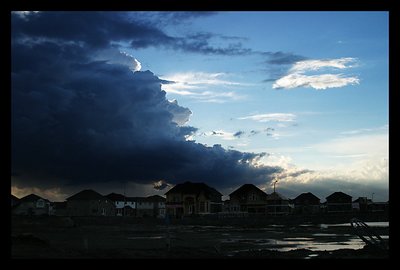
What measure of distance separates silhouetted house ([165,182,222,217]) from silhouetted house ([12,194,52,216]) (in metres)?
24.7

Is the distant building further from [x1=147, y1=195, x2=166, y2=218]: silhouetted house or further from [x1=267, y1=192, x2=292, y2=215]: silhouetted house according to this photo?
[x1=267, y1=192, x2=292, y2=215]: silhouetted house

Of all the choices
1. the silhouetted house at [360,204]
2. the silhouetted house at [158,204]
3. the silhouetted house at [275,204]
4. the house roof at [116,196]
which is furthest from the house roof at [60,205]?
the silhouetted house at [360,204]

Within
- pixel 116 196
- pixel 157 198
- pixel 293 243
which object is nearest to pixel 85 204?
pixel 116 196

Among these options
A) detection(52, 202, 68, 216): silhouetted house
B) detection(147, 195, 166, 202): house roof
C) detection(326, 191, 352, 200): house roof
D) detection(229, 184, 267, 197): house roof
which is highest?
detection(229, 184, 267, 197): house roof

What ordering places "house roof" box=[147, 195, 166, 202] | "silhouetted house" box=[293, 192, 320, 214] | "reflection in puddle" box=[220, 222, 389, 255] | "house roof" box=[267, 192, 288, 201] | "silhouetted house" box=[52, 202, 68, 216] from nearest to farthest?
"reflection in puddle" box=[220, 222, 389, 255] → "house roof" box=[267, 192, 288, 201] → "silhouetted house" box=[52, 202, 68, 216] → "silhouetted house" box=[293, 192, 320, 214] → "house roof" box=[147, 195, 166, 202]

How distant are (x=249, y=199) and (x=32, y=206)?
4063 cm

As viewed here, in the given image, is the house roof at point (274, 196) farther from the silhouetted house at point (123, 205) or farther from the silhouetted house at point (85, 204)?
the silhouetted house at point (85, 204)

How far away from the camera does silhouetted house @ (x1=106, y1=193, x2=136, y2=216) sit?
107250mm

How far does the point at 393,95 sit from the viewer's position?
6258 mm

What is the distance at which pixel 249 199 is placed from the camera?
93625mm

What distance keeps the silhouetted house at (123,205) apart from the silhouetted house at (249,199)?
25124 mm

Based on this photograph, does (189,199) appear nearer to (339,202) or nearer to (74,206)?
(74,206)

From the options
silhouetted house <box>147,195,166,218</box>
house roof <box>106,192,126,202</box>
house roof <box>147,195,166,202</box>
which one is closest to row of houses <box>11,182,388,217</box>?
silhouetted house <box>147,195,166,218</box>
